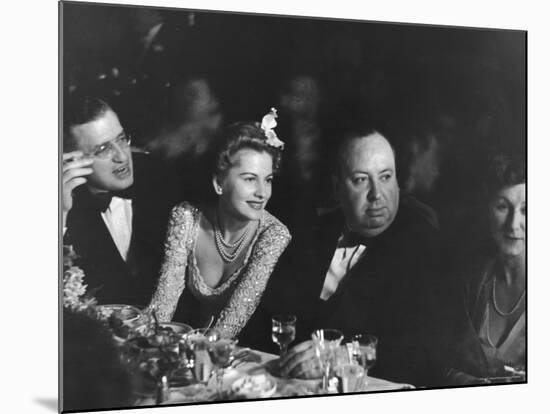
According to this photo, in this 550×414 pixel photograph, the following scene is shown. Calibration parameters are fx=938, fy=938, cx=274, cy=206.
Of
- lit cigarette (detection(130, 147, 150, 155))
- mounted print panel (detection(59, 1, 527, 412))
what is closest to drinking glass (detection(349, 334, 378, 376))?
mounted print panel (detection(59, 1, 527, 412))

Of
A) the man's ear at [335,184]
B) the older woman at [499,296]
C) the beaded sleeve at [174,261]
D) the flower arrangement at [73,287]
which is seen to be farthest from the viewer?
the older woman at [499,296]

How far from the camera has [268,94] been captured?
4.23 meters

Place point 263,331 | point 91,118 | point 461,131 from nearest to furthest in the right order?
point 91,118 → point 263,331 → point 461,131

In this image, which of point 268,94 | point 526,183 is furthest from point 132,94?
point 526,183

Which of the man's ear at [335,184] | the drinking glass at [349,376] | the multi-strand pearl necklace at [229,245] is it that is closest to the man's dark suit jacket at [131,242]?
the multi-strand pearl necklace at [229,245]

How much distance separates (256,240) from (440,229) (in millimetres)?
917

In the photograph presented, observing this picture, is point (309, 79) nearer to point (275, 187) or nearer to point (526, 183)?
point (275, 187)

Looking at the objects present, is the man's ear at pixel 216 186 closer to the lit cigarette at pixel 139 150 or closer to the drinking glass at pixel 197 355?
the lit cigarette at pixel 139 150

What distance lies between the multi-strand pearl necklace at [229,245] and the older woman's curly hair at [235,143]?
258mm

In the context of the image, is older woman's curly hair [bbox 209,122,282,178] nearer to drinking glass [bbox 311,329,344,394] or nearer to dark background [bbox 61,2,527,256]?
dark background [bbox 61,2,527,256]

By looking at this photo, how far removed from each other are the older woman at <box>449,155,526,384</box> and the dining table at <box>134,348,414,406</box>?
0.62m

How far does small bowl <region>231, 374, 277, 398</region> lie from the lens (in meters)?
4.19

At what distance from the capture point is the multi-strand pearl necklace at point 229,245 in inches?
166

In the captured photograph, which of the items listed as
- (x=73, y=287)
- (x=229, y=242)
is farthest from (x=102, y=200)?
(x=229, y=242)
